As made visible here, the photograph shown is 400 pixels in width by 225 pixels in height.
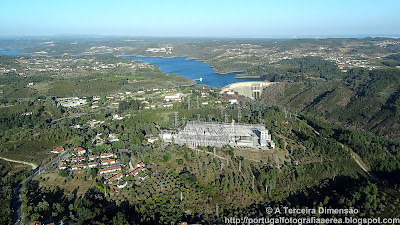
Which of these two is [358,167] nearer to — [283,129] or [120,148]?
[283,129]

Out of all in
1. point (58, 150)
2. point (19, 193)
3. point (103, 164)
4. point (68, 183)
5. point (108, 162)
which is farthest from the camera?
point (58, 150)

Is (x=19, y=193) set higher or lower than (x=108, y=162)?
lower

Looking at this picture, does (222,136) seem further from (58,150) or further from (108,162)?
(58,150)

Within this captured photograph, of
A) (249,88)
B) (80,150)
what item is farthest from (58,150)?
(249,88)

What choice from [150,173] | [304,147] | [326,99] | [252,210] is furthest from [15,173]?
[326,99]

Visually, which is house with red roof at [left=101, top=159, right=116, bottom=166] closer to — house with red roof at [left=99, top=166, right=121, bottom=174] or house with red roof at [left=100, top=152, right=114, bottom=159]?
house with red roof at [left=99, top=166, right=121, bottom=174]

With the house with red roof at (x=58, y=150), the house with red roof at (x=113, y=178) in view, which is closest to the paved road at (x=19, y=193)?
the house with red roof at (x=58, y=150)

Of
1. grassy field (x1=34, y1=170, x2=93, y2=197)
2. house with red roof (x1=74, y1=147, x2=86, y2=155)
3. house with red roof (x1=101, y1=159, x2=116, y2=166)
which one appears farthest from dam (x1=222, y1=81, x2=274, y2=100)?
grassy field (x1=34, y1=170, x2=93, y2=197)
